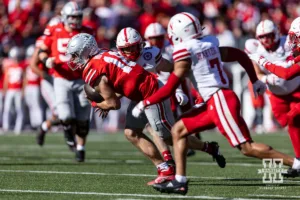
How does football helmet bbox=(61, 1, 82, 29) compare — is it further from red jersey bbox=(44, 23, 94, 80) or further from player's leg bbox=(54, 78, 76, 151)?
player's leg bbox=(54, 78, 76, 151)

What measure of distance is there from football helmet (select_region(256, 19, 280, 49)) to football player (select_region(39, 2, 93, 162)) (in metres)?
2.42

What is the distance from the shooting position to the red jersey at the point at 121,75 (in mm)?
7398

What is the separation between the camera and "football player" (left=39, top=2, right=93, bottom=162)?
10.5 m

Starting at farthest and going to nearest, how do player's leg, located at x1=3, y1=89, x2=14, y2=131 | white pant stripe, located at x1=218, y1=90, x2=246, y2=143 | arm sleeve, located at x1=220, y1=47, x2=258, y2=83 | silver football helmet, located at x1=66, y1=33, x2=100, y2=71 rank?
player's leg, located at x1=3, y1=89, x2=14, y2=131, silver football helmet, located at x1=66, y1=33, x2=100, y2=71, arm sleeve, located at x1=220, y1=47, x2=258, y2=83, white pant stripe, located at x1=218, y1=90, x2=246, y2=143

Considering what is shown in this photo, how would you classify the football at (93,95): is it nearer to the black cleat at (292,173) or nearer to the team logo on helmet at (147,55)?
the team logo on helmet at (147,55)

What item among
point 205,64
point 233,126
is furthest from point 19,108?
point 233,126

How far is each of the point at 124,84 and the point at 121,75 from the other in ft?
0.29

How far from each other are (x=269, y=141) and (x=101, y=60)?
21.4 feet

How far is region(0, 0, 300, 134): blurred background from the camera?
1778cm

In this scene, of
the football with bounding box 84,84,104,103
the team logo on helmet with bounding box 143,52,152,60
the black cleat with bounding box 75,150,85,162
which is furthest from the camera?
the black cleat with bounding box 75,150,85,162

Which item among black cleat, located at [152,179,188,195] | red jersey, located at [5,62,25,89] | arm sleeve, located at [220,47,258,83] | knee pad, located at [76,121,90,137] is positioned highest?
arm sleeve, located at [220,47,258,83]

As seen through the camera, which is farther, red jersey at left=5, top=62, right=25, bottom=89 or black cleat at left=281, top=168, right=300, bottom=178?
red jersey at left=5, top=62, right=25, bottom=89

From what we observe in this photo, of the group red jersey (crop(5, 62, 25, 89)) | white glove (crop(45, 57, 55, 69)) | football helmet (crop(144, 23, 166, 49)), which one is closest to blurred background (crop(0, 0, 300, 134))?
red jersey (crop(5, 62, 25, 89))

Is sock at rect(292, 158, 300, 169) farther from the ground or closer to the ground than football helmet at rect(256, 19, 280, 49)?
closer to the ground
